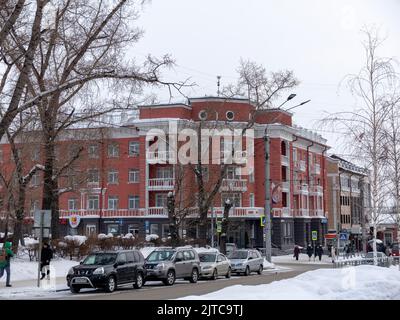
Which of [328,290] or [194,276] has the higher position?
[328,290]

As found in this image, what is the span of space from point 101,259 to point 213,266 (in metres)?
7.94

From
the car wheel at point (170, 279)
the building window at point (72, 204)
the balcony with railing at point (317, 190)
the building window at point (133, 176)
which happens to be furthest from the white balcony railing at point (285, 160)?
the car wheel at point (170, 279)

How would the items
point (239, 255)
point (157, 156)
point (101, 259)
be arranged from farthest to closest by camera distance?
point (157, 156) → point (239, 255) → point (101, 259)

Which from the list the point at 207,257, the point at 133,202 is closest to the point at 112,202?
the point at 133,202

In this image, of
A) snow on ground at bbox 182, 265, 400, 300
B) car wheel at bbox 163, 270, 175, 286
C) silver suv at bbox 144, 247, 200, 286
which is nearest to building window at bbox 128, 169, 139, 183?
silver suv at bbox 144, 247, 200, 286

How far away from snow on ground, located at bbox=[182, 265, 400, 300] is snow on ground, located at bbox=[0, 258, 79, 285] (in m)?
15.4

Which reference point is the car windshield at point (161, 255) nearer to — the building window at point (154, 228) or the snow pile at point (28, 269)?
the snow pile at point (28, 269)

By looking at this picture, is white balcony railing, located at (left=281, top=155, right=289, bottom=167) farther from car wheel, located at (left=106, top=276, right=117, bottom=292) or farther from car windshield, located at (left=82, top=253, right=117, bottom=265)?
car wheel, located at (left=106, top=276, right=117, bottom=292)

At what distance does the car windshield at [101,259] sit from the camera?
78.8ft

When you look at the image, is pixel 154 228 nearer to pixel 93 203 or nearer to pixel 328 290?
pixel 93 203

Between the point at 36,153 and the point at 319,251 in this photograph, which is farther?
the point at 319,251

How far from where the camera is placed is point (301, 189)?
77.1m

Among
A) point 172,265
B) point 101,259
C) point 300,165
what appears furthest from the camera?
point 300,165
